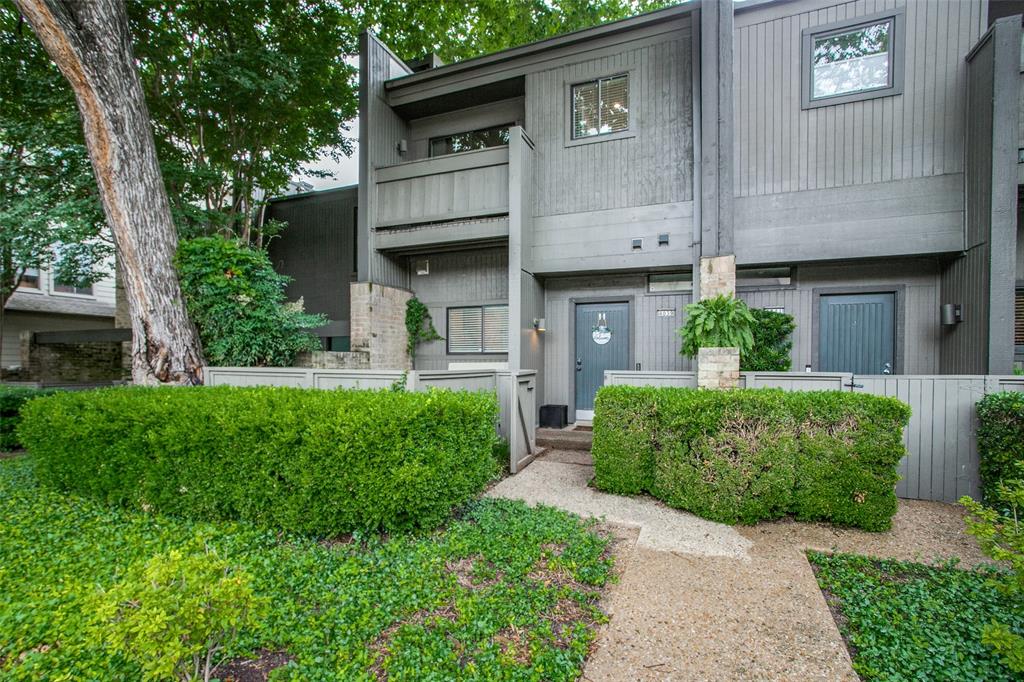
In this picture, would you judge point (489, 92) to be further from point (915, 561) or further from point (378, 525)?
point (915, 561)

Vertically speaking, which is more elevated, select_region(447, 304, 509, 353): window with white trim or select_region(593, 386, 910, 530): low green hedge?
select_region(447, 304, 509, 353): window with white trim

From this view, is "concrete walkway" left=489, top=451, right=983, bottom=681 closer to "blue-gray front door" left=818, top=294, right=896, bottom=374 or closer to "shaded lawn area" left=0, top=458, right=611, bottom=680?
"shaded lawn area" left=0, top=458, right=611, bottom=680

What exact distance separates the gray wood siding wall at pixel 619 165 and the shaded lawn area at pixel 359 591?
5.05m

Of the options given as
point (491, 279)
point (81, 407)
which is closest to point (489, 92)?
point (491, 279)

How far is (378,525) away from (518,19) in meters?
13.3

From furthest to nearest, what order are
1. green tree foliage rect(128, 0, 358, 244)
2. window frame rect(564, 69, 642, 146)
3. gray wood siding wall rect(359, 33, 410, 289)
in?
green tree foliage rect(128, 0, 358, 244) → gray wood siding wall rect(359, 33, 410, 289) → window frame rect(564, 69, 642, 146)

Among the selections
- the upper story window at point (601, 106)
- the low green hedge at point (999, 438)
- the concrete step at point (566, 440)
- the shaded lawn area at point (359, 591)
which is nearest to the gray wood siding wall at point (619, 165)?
the upper story window at point (601, 106)

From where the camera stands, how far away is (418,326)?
30.4 feet

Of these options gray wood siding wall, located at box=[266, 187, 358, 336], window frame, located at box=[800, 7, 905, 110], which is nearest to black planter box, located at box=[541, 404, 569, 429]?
gray wood siding wall, located at box=[266, 187, 358, 336]

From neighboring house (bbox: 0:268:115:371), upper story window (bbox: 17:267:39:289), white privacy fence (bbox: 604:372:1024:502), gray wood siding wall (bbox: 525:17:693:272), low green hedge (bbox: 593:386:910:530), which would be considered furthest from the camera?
upper story window (bbox: 17:267:39:289)

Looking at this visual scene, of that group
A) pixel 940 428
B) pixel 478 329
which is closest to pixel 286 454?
pixel 478 329

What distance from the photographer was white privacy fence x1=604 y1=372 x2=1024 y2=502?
4668 mm

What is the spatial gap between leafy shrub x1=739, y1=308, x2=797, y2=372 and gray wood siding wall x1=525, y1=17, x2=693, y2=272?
5.13 ft

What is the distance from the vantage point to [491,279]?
A: 29.4 feet
